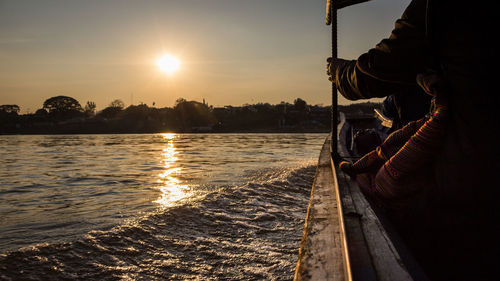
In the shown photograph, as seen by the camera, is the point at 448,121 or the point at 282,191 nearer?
the point at 448,121

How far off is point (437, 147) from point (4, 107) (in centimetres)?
16391

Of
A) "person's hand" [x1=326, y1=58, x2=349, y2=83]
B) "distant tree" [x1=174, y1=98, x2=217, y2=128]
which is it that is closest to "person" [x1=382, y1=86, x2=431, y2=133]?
"person's hand" [x1=326, y1=58, x2=349, y2=83]

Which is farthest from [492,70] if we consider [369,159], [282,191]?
[282,191]

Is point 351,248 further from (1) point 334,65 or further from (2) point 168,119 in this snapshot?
(2) point 168,119

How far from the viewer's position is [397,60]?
130 cm

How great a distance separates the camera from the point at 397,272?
104 cm

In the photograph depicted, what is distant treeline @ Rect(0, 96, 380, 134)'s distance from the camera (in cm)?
8825

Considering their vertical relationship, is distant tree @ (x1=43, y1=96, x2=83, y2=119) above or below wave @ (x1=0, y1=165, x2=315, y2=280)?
above

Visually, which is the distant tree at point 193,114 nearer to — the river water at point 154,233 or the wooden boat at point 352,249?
the river water at point 154,233

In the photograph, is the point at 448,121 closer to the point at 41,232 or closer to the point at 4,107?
the point at 41,232

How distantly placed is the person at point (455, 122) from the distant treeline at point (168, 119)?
3112 inches

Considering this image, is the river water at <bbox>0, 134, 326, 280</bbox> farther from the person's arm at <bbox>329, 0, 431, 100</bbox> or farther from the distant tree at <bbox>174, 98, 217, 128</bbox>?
the distant tree at <bbox>174, 98, 217, 128</bbox>

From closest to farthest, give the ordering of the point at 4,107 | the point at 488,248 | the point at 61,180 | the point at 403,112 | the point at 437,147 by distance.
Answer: the point at 488,248 < the point at 437,147 < the point at 403,112 < the point at 61,180 < the point at 4,107

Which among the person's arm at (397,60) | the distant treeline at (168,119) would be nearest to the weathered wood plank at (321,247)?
the person's arm at (397,60)
